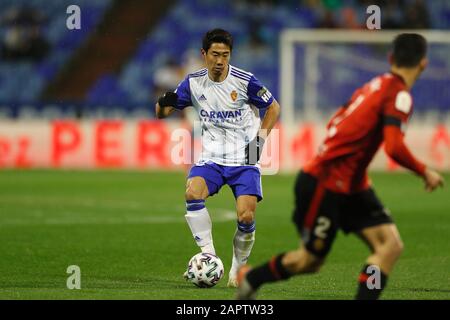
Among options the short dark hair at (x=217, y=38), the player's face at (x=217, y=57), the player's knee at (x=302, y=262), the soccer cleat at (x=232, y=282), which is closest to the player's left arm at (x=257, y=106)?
the player's face at (x=217, y=57)

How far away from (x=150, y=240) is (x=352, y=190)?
6123 mm

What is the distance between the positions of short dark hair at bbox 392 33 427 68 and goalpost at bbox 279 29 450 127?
58.5 ft

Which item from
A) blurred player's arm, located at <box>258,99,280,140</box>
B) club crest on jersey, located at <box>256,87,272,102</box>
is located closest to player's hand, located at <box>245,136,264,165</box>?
blurred player's arm, located at <box>258,99,280,140</box>

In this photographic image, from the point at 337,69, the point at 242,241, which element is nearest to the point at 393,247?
the point at 242,241

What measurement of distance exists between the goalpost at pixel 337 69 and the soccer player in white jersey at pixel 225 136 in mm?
15303

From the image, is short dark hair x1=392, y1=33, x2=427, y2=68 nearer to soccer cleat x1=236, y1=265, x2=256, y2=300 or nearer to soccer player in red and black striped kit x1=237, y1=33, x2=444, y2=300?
soccer player in red and black striped kit x1=237, y1=33, x2=444, y2=300

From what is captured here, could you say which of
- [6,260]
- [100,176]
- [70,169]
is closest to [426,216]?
[6,260]

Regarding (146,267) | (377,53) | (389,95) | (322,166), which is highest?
(377,53)

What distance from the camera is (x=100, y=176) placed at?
23.0 meters

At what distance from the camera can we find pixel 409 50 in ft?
22.0

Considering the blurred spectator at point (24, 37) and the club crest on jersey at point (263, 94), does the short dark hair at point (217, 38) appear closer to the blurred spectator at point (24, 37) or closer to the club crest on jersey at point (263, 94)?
the club crest on jersey at point (263, 94)
